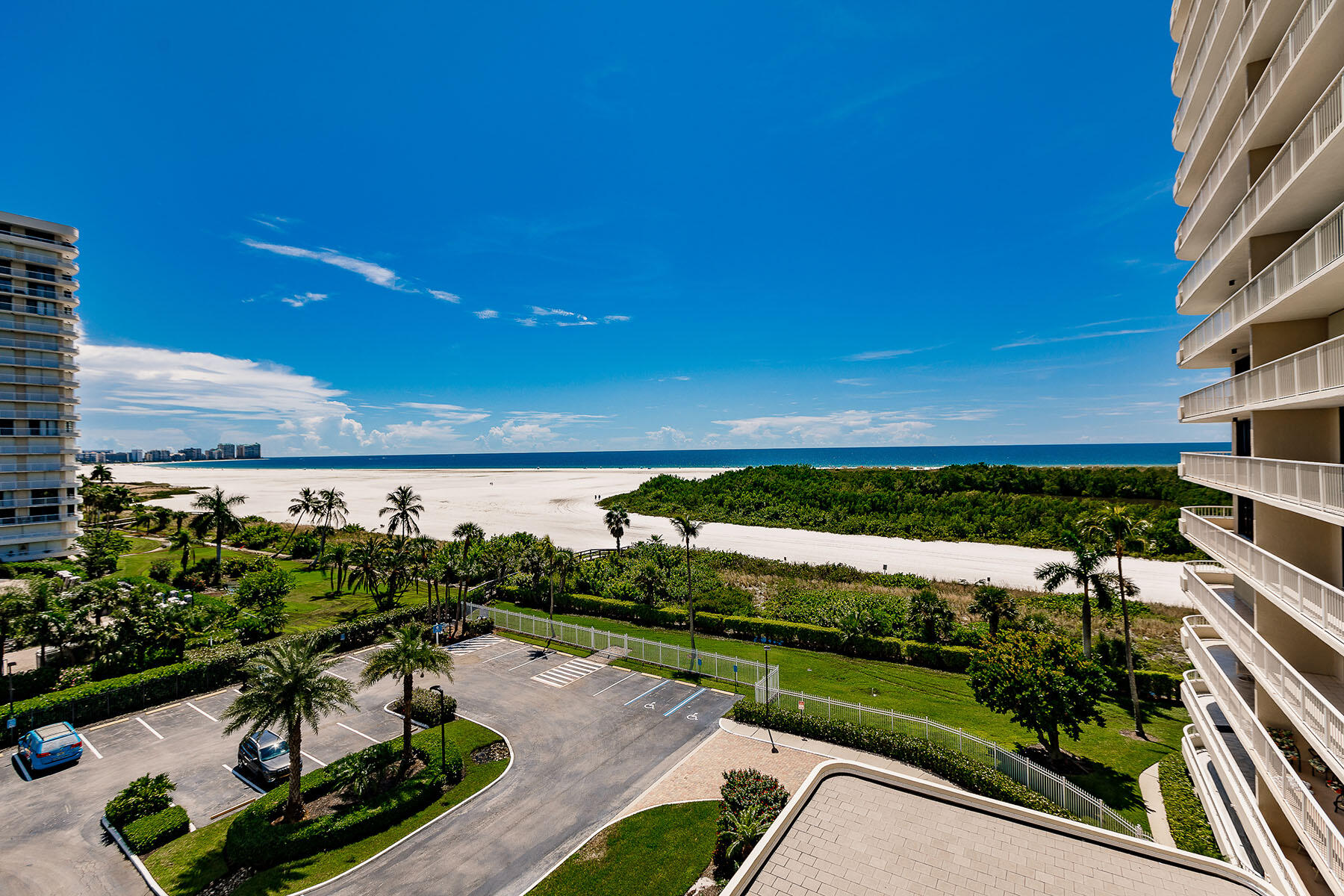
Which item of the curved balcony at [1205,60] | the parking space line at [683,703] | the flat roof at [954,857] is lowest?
the parking space line at [683,703]

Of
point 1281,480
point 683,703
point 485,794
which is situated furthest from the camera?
point 683,703

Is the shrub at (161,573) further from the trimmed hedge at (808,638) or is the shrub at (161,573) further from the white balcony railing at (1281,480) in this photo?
the white balcony railing at (1281,480)

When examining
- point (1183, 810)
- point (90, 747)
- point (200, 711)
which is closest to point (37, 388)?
point (200, 711)

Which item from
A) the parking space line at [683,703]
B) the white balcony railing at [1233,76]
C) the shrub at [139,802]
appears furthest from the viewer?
the parking space line at [683,703]

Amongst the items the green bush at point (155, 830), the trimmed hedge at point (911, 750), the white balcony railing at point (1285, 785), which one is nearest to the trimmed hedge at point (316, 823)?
the green bush at point (155, 830)

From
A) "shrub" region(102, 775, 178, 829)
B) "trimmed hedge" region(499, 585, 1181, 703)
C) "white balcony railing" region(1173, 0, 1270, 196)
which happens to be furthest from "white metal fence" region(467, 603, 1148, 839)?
"shrub" region(102, 775, 178, 829)

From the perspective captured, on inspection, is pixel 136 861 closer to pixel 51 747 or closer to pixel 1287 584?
pixel 51 747

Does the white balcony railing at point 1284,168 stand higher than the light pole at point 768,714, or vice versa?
the white balcony railing at point 1284,168
